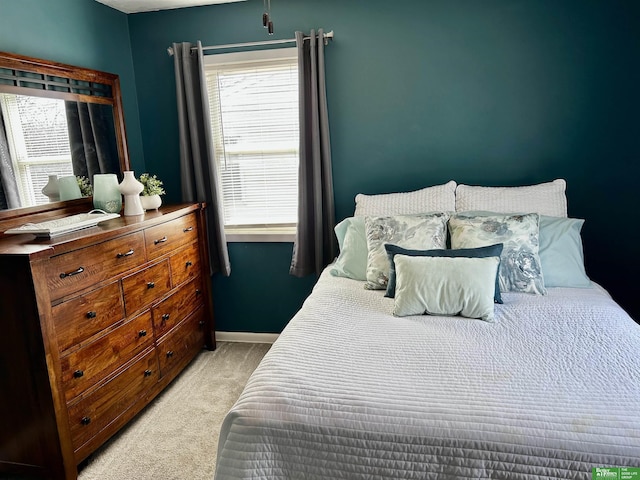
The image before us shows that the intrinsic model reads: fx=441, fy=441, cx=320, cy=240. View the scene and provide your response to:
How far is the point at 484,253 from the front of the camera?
2.12 meters

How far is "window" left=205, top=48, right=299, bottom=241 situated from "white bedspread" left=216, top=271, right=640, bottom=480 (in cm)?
154

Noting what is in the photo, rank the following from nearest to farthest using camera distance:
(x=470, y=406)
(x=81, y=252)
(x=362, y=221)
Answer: (x=470, y=406) → (x=81, y=252) → (x=362, y=221)

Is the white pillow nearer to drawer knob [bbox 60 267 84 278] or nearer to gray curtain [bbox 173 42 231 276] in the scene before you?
gray curtain [bbox 173 42 231 276]

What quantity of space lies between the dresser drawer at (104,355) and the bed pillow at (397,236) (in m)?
1.23

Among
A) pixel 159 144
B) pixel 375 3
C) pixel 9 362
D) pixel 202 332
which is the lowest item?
pixel 202 332

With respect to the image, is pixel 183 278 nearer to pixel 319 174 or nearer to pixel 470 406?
pixel 319 174

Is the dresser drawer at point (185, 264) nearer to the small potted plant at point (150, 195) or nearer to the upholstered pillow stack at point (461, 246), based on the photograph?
the small potted plant at point (150, 195)

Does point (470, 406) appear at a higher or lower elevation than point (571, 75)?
lower

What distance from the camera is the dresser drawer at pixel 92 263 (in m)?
1.81

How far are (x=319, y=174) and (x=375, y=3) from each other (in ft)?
3.64

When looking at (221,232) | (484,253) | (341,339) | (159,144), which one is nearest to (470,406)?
(341,339)

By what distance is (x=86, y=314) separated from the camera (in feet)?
6.48

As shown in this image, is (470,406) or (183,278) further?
(183,278)

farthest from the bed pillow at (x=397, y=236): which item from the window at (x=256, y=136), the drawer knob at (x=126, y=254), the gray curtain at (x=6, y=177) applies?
the gray curtain at (x=6, y=177)
